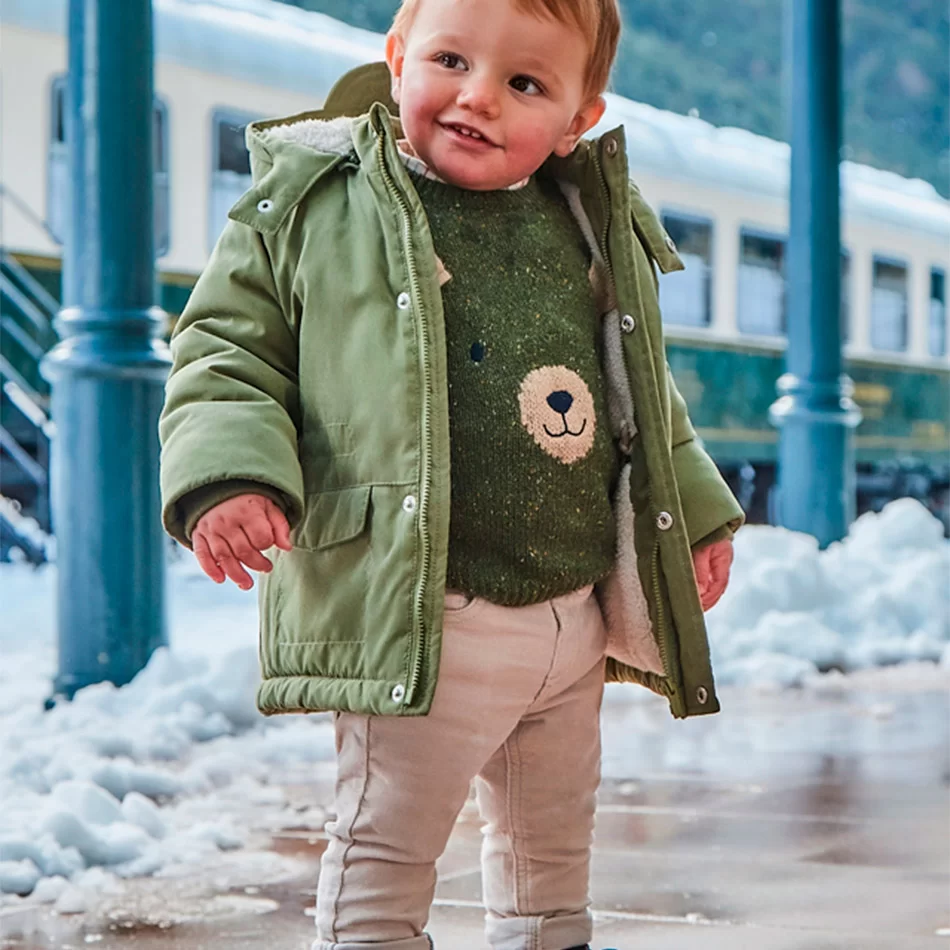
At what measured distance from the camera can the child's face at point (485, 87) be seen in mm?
2117

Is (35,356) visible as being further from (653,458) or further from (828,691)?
(653,458)

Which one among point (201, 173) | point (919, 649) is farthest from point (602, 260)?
point (201, 173)

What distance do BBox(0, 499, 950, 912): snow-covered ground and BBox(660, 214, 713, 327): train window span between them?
456cm

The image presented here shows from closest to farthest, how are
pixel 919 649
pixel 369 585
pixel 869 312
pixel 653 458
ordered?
pixel 369 585
pixel 653 458
pixel 919 649
pixel 869 312

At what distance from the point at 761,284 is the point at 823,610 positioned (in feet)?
23.5

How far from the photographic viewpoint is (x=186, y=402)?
2.15 m

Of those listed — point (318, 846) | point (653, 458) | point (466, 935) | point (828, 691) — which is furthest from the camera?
point (828, 691)

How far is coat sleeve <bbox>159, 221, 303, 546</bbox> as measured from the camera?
2057mm

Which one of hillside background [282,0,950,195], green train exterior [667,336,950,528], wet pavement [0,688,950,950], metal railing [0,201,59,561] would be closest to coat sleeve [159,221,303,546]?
wet pavement [0,688,950,950]

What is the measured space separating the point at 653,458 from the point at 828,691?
134 inches

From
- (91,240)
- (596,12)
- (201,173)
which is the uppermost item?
(201,173)

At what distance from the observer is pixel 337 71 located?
10.5 meters

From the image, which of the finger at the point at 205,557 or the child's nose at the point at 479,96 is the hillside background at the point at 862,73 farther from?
the finger at the point at 205,557

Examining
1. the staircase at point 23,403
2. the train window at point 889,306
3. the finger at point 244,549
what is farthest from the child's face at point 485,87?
the train window at point 889,306
